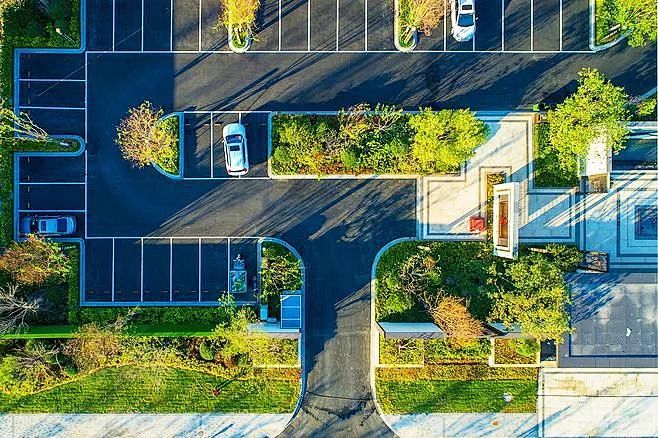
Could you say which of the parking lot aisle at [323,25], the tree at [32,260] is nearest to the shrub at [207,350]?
the tree at [32,260]

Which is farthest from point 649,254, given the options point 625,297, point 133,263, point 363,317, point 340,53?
point 133,263

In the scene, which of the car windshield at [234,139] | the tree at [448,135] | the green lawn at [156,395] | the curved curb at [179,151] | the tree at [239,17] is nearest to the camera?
the tree at [448,135]

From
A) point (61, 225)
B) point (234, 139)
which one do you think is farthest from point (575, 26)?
point (61, 225)

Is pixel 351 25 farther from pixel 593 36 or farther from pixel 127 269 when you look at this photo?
pixel 127 269

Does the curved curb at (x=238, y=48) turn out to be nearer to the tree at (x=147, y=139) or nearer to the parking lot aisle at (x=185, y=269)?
the tree at (x=147, y=139)

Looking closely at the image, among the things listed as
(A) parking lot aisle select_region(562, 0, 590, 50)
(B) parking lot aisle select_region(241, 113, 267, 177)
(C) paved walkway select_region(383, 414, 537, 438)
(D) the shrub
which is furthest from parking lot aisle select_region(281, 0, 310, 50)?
(C) paved walkway select_region(383, 414, 537, 438)
